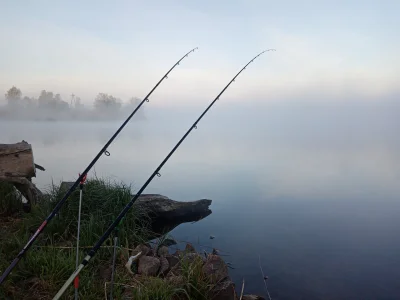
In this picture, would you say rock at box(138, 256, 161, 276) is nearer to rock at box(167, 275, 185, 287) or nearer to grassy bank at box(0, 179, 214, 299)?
grassy bank at box(0, 179, 214, 299)

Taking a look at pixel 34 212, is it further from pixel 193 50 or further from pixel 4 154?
pixel 193 50

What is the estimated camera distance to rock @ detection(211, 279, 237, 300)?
3361mm

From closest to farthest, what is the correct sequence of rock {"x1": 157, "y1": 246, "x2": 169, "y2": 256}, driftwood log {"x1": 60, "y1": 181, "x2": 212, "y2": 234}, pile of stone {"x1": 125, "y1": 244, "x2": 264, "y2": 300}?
pile of stone {"x1": 125, "y1": 244, "x2": 264, "y2": 300}, rock {"x1": 157, "y1": 246, "x2": 169, "y2": 256}, driftwood log {"x1": 60, "y1": 181, "x2": 212, "y2": 234}

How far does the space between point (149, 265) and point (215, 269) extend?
90cm

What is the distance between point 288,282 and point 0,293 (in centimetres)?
454

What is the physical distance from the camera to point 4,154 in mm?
5922

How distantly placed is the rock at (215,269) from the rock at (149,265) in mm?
700

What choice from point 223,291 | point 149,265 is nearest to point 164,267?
point 149,265

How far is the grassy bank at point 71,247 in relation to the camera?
3311mm

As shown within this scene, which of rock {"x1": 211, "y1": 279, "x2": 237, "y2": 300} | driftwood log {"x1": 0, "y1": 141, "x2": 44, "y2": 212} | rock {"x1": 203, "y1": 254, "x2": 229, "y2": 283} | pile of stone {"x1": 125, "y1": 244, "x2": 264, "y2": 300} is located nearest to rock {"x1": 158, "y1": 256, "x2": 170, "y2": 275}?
pile of stone {"x1": 125, "y1": 244, "x2": 264, "y2": 300}

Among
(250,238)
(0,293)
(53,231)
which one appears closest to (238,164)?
(250,238)

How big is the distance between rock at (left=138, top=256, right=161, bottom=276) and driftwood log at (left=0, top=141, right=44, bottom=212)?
3.36m

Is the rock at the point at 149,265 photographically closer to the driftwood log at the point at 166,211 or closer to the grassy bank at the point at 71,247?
the grassy bank at the point at 71,247

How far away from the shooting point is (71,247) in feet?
→ 13.6
